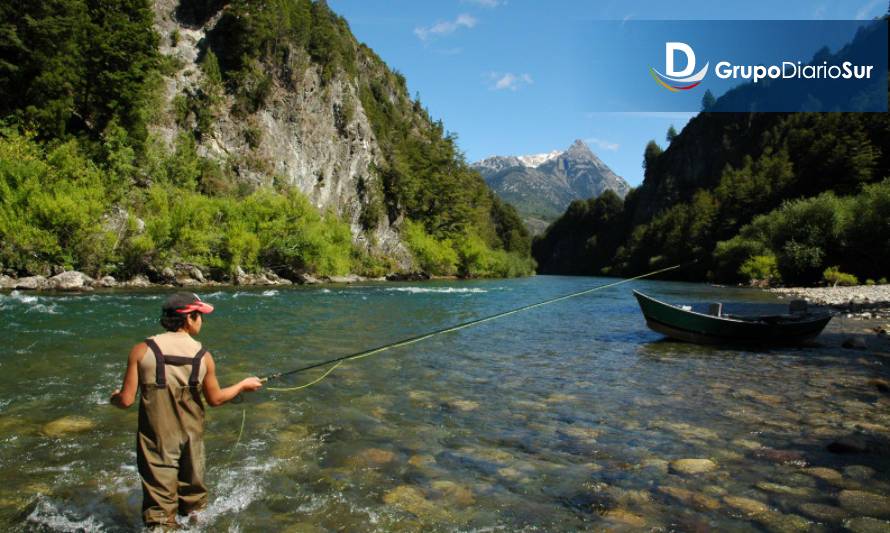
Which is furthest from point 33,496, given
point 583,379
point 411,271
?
point 411,271

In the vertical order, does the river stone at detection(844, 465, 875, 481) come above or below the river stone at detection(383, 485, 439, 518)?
above

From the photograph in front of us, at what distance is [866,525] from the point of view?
15.9 ft

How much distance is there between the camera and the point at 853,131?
3076 inches

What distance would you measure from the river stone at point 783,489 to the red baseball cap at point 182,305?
5.85 m

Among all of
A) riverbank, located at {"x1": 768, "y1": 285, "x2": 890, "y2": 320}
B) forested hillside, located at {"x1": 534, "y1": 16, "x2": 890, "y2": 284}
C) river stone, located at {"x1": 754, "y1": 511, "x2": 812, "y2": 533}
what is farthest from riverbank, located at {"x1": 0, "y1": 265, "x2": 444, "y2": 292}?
forested hillside, located at {"x1": 534, "y1": 16, "x2": 890, "y2": 284}

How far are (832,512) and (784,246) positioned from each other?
5946 cm

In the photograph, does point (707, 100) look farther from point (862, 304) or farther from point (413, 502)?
point (413, 502)

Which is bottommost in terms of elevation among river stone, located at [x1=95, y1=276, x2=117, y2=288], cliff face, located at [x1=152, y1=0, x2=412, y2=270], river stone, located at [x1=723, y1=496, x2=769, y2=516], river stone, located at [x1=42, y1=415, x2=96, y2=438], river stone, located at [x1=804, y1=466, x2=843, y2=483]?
river stone, located at [x1=42, y1=415, x2=96, y2=438]

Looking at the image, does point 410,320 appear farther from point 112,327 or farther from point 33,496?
point 33,496

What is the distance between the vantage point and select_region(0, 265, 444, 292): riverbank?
102ft

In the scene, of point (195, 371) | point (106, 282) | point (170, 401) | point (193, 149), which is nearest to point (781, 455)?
point (195, 371)

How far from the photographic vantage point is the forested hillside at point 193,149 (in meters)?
37.0

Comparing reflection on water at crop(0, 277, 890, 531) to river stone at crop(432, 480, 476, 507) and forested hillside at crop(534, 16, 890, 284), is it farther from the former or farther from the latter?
forested hillside at crop(534, 16, 890, 284)

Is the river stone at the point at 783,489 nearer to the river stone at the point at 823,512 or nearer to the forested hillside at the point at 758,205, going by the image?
the river stone at the point at 823,512
